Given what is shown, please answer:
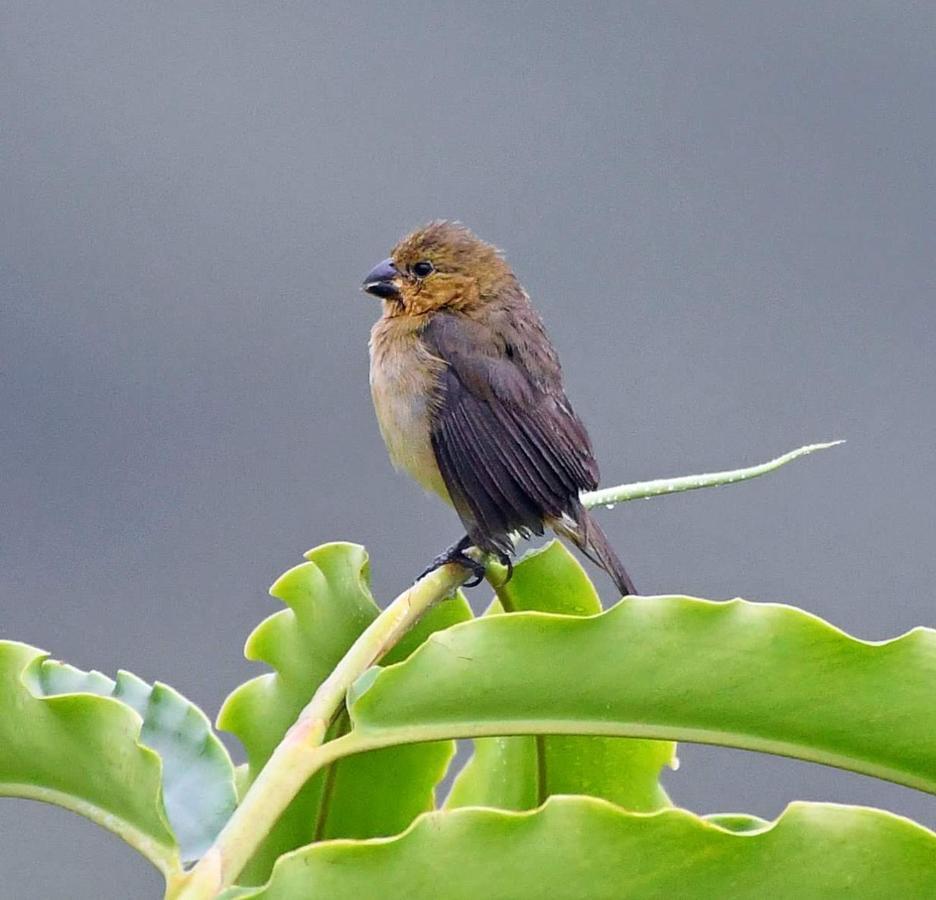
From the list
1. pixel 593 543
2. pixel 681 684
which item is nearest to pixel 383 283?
pixel 593 543

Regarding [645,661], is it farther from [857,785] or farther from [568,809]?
[857,785]

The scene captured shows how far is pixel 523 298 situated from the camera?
385cm

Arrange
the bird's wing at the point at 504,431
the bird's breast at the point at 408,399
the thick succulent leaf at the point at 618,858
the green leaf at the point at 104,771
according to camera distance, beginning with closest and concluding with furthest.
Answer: the thick succulent leaf at the point at 618,858 < the green leaf at the point at 104,771 < the bird's wing at the point at 504,431 < the bird's breast at the point at 408,399

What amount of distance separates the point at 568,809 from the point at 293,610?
574 mm

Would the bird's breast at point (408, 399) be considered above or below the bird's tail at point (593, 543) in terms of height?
above

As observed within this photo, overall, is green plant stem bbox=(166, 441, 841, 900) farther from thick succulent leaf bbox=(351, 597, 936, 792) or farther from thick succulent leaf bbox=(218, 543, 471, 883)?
thick succulent leaf bbox=(218, 543, 471, 883)

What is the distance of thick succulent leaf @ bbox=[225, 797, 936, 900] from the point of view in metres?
1.00

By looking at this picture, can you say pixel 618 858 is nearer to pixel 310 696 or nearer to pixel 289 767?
pixel 289 767

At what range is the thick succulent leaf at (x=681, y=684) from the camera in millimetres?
1164

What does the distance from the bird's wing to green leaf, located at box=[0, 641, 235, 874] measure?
1.65 m

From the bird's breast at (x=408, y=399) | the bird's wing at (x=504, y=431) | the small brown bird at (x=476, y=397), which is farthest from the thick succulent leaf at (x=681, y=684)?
the bird's breast at (x=408, y=399)

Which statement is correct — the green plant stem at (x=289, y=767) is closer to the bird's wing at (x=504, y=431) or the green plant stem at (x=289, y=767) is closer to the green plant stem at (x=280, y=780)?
the green plant stem at (x=280, y=780)

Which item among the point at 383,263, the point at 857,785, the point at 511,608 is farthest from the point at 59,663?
the point at 857,785

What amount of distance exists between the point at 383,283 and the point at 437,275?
0.44 feet
